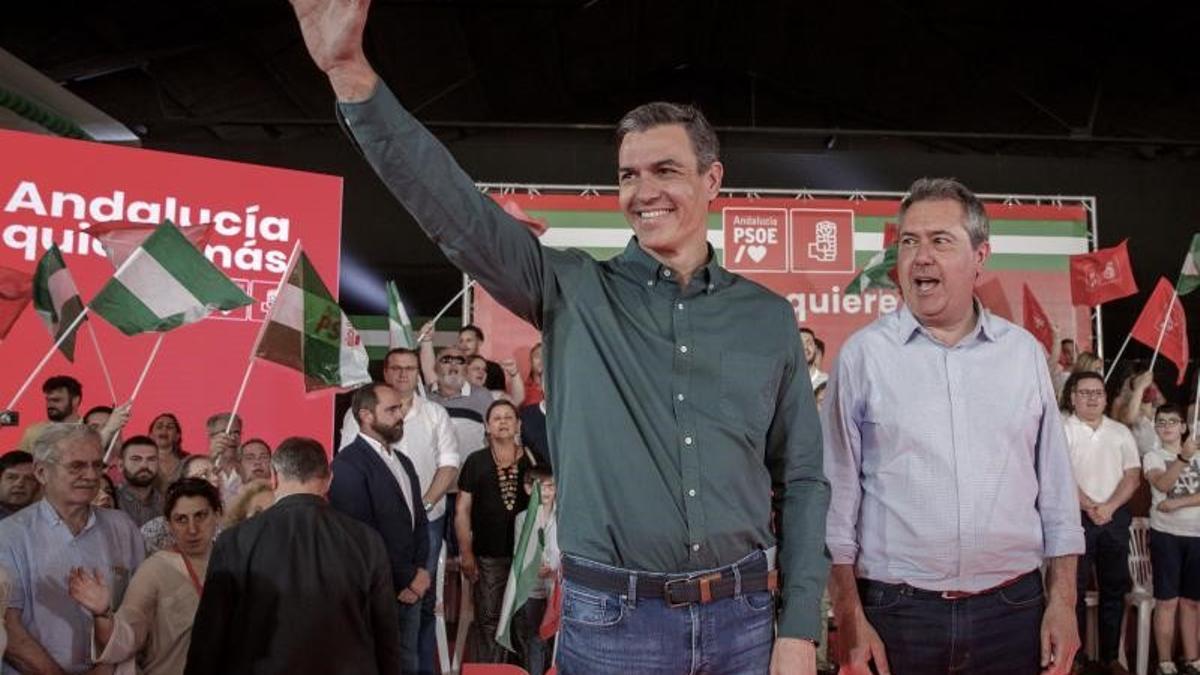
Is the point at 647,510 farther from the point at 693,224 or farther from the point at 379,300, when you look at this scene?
the point at 379,300

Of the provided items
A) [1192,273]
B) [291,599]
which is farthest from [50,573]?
[1192,273]

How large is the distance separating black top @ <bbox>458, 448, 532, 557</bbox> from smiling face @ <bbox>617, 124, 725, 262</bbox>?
4.60 metres

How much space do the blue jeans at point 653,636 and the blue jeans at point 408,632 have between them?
3.67 m

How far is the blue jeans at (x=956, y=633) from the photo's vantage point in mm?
2457

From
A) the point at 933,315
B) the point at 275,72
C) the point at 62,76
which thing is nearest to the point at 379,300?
the point at 275,72

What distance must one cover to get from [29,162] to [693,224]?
673 centimetres

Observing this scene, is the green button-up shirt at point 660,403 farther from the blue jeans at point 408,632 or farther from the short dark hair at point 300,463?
the blue jeans at point 408,632

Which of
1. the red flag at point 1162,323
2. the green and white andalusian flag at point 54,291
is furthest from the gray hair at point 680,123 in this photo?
the red flag at point 1162,323

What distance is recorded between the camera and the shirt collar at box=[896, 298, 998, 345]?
2613 mm

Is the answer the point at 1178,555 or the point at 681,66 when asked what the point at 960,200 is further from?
the point at 681,66

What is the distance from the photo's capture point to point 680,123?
204cm

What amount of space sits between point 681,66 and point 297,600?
10651mm

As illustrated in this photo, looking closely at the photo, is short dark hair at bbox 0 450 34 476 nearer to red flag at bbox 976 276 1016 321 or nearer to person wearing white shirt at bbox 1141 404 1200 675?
person wearing white shirt at bbox 1141 404 1200 675

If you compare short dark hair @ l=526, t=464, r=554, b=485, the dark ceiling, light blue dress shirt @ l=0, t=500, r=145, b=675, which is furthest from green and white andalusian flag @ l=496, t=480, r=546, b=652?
the dark ceiling
